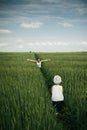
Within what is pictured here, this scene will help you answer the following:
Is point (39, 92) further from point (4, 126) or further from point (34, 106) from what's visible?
point (4, 126)

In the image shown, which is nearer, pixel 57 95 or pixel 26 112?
pixel 26 112

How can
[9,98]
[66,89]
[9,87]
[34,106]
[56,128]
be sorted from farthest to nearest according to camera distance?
1. [9,87]
2. [66,89]
3. [9,98]
4. [34,106]
5. [56,128]

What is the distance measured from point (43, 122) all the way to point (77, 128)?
1.02ft

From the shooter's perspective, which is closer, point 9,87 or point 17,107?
point 17,107

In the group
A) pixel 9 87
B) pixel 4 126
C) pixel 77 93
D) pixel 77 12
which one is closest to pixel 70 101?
pixel 77 93

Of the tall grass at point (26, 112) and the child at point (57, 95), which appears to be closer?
the tall grass at point (26, 112)

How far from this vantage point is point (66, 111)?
9.04 ft

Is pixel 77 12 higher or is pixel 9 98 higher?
pixel 77 12

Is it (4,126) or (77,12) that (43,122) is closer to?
(4,126)

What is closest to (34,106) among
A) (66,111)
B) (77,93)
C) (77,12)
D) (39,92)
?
(66,111)

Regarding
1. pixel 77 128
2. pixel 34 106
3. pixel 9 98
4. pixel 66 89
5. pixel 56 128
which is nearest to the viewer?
pixel 56 128

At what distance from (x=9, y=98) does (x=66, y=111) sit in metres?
0.64

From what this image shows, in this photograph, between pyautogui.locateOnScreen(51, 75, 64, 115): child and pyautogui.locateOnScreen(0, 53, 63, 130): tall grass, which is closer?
pyautogui.locateOnScreen(0, 53, 63, 130): tall grass

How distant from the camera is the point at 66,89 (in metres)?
3.34
